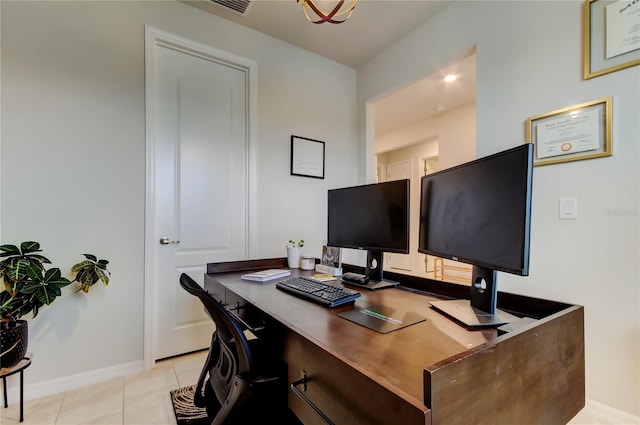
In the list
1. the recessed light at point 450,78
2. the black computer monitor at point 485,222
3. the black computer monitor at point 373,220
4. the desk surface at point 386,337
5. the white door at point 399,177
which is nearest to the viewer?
the desk surface at point 386,337

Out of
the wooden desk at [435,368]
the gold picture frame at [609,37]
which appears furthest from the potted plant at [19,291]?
the gold picture frame at [609,37]

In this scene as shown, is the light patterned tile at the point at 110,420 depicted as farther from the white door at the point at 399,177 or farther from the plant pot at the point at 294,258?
the white door at the point at 399,177

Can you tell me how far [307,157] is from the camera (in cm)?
296

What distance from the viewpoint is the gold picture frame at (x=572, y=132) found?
1551 mm

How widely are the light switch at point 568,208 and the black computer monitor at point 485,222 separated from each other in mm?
1092

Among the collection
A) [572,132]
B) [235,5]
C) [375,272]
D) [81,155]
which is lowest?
[375,272]

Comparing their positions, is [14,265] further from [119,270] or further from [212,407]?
[212,407]

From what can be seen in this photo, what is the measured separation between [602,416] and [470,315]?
1.42m

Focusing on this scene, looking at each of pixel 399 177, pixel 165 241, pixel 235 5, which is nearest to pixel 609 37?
pixel 235 5

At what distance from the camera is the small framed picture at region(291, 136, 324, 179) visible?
288cm

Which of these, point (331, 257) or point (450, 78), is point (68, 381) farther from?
point (450, 78)

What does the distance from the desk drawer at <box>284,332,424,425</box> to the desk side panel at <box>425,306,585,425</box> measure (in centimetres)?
6

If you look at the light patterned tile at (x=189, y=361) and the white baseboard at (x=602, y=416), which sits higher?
the white baseboard at (x=602, y=416)

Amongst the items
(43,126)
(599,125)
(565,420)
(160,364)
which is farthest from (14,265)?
(599,125)
